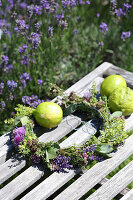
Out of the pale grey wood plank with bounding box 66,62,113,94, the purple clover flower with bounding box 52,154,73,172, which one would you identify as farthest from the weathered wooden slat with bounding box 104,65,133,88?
the purple clover flower with bounding box 52,154,73,172

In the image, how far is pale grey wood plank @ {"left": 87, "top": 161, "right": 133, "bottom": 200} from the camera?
2.09 meters

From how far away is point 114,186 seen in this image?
2156mm

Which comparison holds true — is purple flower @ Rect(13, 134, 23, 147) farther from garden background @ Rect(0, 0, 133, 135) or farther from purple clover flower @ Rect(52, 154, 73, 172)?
garden background @ Rect(0, 0, 133, 135)

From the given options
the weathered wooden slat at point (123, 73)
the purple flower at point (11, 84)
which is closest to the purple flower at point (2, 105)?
the purple flower at point (11, 84)

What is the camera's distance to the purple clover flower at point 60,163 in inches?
85.7

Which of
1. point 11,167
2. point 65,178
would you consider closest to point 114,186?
point 65,178

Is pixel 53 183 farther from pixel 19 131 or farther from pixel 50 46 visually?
pixel 50 46

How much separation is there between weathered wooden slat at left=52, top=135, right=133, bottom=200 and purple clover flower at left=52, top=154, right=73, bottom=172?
0.13 m

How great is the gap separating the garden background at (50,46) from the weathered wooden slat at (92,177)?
35.0 inches

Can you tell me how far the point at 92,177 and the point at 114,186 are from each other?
0.16m

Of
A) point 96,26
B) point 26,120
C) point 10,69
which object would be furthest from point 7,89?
point 96,26

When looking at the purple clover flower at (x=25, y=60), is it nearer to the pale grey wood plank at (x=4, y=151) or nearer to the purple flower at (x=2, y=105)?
the purple flower at (x=2, y=105)

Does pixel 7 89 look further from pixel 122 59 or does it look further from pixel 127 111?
pixel 122 59

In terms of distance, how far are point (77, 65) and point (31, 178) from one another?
2049 mm
